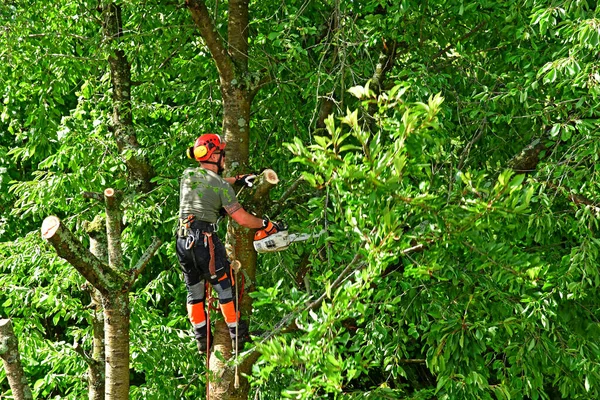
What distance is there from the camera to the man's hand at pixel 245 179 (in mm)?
6016

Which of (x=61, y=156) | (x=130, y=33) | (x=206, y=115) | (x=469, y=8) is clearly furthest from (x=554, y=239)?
(x=61, y=156)

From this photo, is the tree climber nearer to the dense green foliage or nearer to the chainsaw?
the chainsaw

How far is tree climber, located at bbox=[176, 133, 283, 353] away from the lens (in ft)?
19.1

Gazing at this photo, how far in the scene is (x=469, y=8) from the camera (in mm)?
6078

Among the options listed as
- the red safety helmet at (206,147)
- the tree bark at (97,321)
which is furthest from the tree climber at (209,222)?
the tree bark at (97,321)

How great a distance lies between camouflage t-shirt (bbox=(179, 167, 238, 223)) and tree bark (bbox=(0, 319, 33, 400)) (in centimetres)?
137

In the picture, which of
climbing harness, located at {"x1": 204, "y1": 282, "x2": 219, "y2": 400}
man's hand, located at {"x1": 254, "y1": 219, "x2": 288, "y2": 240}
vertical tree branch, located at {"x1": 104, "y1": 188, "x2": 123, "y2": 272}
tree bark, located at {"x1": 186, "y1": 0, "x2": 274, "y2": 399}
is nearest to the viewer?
vertical tree branch, located at {"x1": 104, "y1": 188, "x2": 123, "y2": 272}

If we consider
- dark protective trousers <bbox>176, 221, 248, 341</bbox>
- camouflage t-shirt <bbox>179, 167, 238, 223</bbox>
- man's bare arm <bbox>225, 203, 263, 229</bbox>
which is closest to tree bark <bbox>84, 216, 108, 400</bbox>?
dark protective trousers <bbox>176, 221, 248, 341</bbox>

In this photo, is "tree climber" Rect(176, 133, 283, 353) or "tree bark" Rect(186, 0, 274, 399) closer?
"tree climber" Rect(176, 133, 283, 353)

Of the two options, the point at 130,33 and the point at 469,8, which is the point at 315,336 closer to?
the point at 469,8

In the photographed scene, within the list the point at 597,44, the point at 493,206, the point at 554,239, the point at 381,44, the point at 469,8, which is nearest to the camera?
the point at 493,206

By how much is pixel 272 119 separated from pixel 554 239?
2.57 metres

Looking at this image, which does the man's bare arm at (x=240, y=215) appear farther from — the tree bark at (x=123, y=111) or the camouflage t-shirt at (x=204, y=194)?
the tree bark at (x=123, y=111)

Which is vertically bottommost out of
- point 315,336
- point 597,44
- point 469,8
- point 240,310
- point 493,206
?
point 315,336
